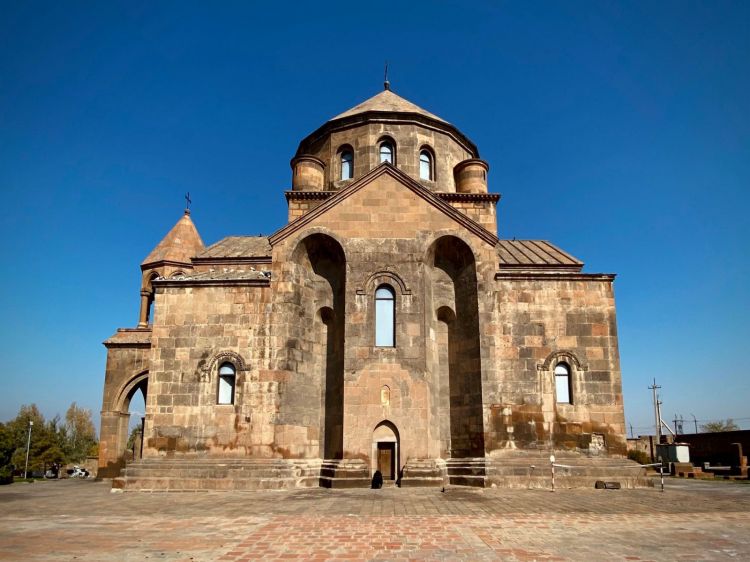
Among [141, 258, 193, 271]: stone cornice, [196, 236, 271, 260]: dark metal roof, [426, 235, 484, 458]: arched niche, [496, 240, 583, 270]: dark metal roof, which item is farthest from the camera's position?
[141, 258, 193, 271]: stone cornice

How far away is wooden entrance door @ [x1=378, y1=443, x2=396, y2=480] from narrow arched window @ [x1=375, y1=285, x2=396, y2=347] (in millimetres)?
3158

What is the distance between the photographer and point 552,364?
17.3 metres

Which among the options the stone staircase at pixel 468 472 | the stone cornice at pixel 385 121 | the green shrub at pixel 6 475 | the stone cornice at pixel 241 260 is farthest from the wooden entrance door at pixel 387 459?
the green shrub at pixel 6 475

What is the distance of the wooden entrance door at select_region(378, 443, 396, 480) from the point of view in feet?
54.0

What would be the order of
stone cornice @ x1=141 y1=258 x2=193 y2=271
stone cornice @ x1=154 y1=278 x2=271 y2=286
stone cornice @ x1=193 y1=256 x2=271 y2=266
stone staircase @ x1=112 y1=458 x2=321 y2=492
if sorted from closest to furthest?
stone staircase @ x1=112 y1=458 x2=321 y2=492 → stone cornice @ x1=154 y1=278 x2=271 y2=286 → stone cornice @ x1=193 y1=256 x2=271 y2=266 → stone cornice @ x1=141 y1=258 x2=193 y2=271

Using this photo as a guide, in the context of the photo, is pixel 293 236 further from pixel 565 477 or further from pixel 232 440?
pixel 565 477

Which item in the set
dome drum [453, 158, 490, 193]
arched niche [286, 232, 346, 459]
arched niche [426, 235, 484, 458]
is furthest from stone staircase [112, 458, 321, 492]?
dome drum [453, 158, 490, 193]

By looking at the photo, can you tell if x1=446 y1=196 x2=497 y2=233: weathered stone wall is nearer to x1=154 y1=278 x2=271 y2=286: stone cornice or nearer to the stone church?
the stone church

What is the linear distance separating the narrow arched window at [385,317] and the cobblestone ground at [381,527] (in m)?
4.88

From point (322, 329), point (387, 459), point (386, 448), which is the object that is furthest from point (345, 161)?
point (387, 459)

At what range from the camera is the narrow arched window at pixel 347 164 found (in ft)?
72.7

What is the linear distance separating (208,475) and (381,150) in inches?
543

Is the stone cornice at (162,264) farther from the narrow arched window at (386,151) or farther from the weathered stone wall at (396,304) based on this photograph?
the narrow arched window at (386,151)

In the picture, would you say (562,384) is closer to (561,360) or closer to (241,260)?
(561,360)
